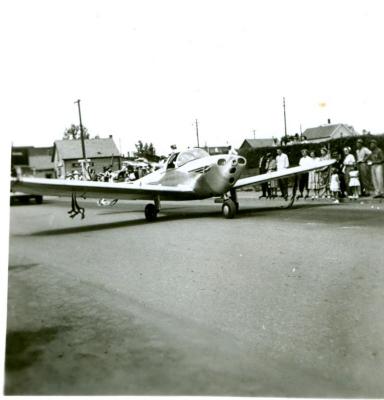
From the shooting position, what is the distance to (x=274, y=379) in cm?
264

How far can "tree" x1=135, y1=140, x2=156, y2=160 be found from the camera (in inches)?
176

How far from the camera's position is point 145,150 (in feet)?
15.8

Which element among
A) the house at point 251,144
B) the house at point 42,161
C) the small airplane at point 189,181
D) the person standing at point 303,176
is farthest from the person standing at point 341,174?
the house at point 42,161

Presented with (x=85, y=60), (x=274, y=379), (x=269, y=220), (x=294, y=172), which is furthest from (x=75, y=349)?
(x=294, y=172)

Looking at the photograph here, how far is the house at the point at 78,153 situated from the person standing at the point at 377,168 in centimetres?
556

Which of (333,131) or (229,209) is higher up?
(333,131)

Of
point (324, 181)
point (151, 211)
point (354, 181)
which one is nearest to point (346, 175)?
point (354, 181)

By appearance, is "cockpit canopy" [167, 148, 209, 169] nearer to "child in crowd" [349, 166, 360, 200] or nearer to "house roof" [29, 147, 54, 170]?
"house roof" [29, 147, 54, 170]

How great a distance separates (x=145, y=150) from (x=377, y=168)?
19.6 ft

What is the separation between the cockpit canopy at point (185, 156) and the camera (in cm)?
689

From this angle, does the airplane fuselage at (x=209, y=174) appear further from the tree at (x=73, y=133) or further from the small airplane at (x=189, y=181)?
the tree at (x=73, y=133)

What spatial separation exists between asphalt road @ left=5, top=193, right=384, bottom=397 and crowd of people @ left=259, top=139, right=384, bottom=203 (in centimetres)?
494

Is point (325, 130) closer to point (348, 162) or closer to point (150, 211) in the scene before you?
point (348, 162)

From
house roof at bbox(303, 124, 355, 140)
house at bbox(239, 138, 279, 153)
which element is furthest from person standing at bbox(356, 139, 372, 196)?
house at bbox(239, 138, 279, 153)
